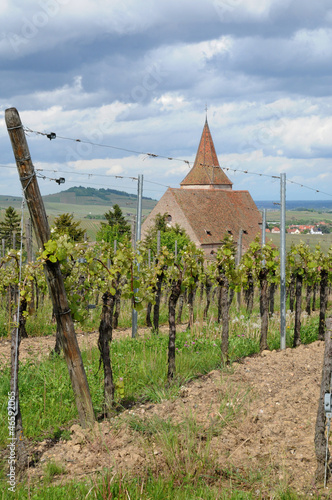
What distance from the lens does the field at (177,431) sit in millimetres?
4340

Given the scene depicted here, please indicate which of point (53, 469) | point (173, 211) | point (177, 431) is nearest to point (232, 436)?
point (177, 431)

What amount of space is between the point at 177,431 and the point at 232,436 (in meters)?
0.61

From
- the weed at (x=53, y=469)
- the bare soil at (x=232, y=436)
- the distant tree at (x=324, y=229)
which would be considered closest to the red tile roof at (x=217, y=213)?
the bare soil at (x=232, y=436)

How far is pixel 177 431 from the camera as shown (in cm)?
516

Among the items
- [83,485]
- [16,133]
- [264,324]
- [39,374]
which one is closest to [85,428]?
[83,485]

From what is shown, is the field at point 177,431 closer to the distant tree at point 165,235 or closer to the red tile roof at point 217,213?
the distant tree at point 165,235

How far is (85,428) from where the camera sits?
563 centimetres

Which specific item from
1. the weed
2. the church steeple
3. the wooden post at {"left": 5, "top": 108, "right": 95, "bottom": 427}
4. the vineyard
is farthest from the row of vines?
the church steeple

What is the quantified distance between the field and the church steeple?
44.8 m

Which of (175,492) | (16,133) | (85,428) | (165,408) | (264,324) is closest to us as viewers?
(175,492)

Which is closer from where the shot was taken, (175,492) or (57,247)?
(175,492)

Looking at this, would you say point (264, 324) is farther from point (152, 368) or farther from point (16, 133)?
point (16, 133)

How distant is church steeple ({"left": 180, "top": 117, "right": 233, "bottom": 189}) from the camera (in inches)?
2074

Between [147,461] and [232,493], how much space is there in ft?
2.94
